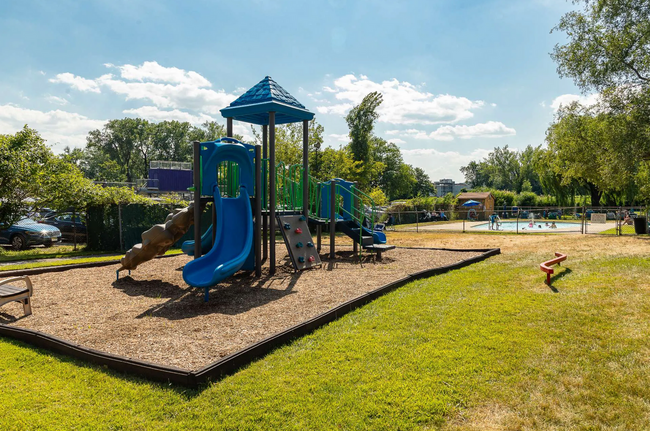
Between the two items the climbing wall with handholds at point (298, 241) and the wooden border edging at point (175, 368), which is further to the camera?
the climbing wall with handholds at point (298, 241)

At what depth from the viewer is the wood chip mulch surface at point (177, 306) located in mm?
4738

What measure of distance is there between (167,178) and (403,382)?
4575cm

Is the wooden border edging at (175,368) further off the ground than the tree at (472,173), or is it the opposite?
the tree at (472,173)

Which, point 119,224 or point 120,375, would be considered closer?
point 120,375

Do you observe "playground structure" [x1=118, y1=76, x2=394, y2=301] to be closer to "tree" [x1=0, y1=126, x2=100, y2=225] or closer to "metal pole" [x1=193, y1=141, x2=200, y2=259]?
"metal pole" [x1=193, y1=141, x2=200, y2=259]

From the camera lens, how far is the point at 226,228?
7676mm

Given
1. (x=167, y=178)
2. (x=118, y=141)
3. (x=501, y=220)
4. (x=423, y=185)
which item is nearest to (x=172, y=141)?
(x=118, y=141)

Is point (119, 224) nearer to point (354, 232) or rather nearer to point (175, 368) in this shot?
point (354, 232)

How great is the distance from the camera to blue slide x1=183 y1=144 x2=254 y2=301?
6.76 meters

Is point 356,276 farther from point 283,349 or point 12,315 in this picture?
point 12,315

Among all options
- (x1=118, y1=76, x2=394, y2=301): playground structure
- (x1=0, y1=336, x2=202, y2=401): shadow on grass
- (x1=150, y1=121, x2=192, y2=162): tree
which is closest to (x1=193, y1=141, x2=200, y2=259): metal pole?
(x1=118, y1=76, x2=394, y2=301): playground structure

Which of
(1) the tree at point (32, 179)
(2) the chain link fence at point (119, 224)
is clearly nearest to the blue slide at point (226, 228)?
(2) the chain link fence at point (119, 224)

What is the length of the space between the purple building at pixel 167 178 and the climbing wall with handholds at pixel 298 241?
37.8 m

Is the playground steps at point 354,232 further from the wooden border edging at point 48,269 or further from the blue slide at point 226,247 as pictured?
the wooden border edging at point 48,269
